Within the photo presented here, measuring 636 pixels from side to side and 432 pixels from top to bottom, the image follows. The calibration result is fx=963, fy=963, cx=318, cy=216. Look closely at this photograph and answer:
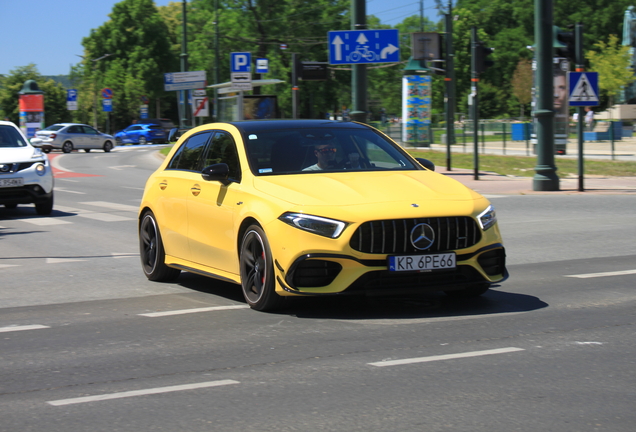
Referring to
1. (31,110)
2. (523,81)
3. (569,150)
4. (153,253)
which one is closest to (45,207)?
(153,253)

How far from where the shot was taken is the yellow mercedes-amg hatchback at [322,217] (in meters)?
6.64

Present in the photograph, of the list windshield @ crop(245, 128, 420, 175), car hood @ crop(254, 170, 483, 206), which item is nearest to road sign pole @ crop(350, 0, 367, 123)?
windshield @ crop(245, 128, 420, 175)

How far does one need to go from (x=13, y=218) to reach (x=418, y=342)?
12.1m

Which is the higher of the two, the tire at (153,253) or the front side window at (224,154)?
the front side window at (224,154)

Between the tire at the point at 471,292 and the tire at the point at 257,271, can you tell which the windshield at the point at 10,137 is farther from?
the tire at the point at 471,292

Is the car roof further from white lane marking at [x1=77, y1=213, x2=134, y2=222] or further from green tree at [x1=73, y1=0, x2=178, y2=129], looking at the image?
green tree at [x1=73, y1=0, x2=178, y2=129]

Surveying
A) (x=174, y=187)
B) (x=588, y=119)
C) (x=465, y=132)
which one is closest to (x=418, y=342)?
(x=174, y=187)

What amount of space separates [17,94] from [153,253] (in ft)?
287

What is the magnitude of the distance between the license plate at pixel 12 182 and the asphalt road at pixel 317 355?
20.6ft

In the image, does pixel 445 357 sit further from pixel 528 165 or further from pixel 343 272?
pixel 528 165

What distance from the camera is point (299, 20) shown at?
63500mm

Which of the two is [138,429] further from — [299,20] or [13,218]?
[299,20]

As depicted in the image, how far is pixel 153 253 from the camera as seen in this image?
Result: 9086mm

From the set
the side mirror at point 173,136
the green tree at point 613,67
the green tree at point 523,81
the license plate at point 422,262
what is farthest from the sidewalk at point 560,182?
the green tree at point 523,81
